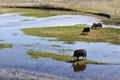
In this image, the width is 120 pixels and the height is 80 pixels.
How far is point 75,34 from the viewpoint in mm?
47062

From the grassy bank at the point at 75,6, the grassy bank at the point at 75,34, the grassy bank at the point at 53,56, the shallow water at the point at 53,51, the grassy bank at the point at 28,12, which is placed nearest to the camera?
the shallow water at the point at 53,51

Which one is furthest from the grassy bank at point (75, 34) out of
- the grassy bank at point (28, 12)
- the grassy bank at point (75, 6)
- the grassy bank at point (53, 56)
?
the grassy bank at point (28, 12)

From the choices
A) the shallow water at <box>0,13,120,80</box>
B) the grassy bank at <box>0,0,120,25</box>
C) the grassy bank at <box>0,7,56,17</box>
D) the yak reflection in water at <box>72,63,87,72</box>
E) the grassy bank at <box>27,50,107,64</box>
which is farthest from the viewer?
the grassy bank at <box>0,7,56,17</box>

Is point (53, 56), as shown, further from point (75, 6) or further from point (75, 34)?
point (75, 6)

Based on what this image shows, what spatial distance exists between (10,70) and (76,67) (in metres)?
5.26

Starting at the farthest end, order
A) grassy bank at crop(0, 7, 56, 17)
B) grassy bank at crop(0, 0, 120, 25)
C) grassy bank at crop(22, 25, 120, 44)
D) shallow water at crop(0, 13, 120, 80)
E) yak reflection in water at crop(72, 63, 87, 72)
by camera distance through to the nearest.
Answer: grassy bank at crop(0, 7, 56, 17) < grassy bank at crop(0, 0, 120, 25) < grassy bank at crop(22, 25, 120, 44) < yak reflection in water at crop(72, 63, 87, 72) < shallow water at crop(0, 13, 120, 80)

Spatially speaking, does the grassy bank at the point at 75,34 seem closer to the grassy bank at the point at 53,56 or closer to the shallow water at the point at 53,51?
the shallow water at the point at 53,51

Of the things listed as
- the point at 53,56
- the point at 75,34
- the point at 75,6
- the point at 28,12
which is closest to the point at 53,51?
the point at 53,56

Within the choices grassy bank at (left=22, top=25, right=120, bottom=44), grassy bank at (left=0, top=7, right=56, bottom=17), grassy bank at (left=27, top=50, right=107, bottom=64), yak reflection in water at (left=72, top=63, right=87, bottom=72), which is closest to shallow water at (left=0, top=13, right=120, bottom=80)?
yak reflection in water at (left=72, top=63, right=87, bottom=72)

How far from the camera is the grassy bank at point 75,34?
143 ft

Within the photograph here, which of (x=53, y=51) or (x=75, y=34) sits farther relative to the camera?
(x=75, y=34)

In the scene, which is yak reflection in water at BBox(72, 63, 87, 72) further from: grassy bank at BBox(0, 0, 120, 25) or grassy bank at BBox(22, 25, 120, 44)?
grassy bank at BBox(0, 0, 120, 25)

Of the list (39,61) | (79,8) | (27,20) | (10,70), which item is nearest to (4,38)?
(39,61)

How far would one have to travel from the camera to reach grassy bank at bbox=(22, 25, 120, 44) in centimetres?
4344
